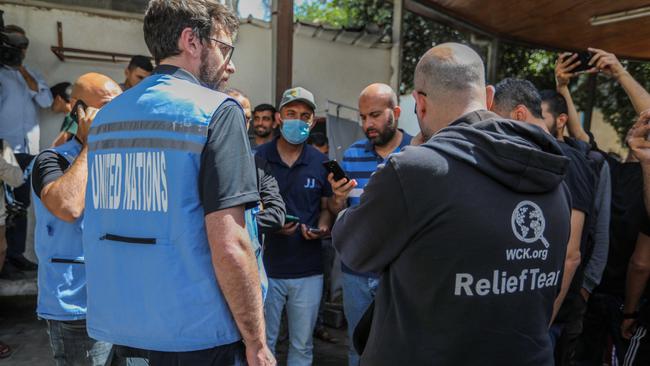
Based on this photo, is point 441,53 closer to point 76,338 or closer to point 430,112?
point 430,112

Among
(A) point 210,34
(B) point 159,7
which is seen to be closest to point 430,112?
(A) point 210,34

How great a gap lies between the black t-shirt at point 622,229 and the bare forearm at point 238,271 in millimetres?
2698

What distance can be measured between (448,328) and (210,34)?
1.27 metres

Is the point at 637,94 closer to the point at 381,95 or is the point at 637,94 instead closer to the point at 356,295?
the point at 381,95

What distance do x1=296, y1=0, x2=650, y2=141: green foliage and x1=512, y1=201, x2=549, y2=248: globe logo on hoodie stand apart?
5838mm

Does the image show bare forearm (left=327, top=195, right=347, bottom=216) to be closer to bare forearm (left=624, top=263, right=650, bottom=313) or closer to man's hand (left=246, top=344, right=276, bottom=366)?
man's hand (left=246, top=344, right=276, bottom=366)

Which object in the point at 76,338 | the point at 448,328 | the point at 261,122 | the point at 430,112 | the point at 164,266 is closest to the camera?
the point at 448,328

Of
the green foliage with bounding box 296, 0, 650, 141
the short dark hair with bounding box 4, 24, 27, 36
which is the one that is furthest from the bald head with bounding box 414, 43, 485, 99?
the green foliage with bounding box 296, 0, 650, 141

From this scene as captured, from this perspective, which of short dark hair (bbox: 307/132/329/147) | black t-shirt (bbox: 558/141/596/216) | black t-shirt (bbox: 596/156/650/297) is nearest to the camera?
black t-shirt (bbox: 558/141/596/216)

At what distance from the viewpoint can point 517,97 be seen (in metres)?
2.47

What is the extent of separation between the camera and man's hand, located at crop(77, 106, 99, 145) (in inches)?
84.3

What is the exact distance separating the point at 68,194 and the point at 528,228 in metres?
1.82

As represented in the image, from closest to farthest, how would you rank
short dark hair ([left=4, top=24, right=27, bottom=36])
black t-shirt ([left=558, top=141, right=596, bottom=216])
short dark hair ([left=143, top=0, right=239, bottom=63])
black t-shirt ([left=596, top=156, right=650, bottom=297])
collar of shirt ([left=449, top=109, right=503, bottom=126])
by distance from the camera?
collar of shirt ([left=449, top=109, right=503, bottom=126]) → short dark hair ([left=143, top=0, right=239, bottom=63]) → black t-shirt ([left=558, top=141, right=596, bottom=216]) → black t-shirt ([left=596, top=156, right=650, bottom=297]) → short dark hair ([left=4, top=24, right=27, bottom=36])

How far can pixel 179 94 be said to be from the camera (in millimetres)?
1521
